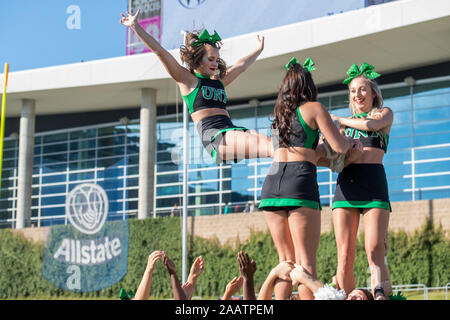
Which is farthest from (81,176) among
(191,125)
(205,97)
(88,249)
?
(205,97)

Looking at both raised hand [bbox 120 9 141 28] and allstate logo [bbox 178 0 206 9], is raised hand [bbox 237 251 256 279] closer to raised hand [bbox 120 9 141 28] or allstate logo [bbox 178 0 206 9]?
raised hand [bbox 120 9 141 28]

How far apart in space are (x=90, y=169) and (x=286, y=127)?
101 ft

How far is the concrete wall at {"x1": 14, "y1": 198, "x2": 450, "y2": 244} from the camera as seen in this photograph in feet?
70.0

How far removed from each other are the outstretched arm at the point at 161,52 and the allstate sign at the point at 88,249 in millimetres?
20703

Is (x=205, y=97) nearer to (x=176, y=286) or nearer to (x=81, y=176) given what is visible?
(x=176, y=286)

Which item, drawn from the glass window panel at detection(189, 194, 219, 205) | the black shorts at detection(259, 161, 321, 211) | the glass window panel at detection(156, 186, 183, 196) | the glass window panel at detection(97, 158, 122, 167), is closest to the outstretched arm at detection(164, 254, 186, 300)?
the black shorts at detection(259, 161, 321, 211)

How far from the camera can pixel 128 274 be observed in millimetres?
26594

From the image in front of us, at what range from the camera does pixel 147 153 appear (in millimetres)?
29344

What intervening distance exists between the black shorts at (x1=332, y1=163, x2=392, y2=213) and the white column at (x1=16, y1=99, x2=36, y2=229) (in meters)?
27.0

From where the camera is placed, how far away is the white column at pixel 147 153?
28.9m

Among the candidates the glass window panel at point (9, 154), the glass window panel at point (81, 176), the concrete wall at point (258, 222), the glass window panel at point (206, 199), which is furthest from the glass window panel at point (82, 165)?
the glass window panel at point (206, 199)

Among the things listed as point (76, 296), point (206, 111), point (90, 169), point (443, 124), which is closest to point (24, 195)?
point (90, 169)

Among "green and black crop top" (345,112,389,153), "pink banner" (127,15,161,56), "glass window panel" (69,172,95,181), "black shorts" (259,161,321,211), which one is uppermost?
"pink banner" (127,15,161,56)

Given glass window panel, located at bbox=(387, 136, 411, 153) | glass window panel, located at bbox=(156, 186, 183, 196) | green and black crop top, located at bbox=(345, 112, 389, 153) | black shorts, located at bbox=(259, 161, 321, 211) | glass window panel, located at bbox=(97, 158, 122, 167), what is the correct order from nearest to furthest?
black shorts, located at bbox=(259, 161, 321, 211) < green and black crop top, located at bbox=(345, 112, 389, 153) < glass window panel, located at bbox=(387, 136, 411, 153) < glass window panel, located at bbox=(156, 186, 183, 196) < glass window panel, located at bbox=(97, 158, 122, 167)
